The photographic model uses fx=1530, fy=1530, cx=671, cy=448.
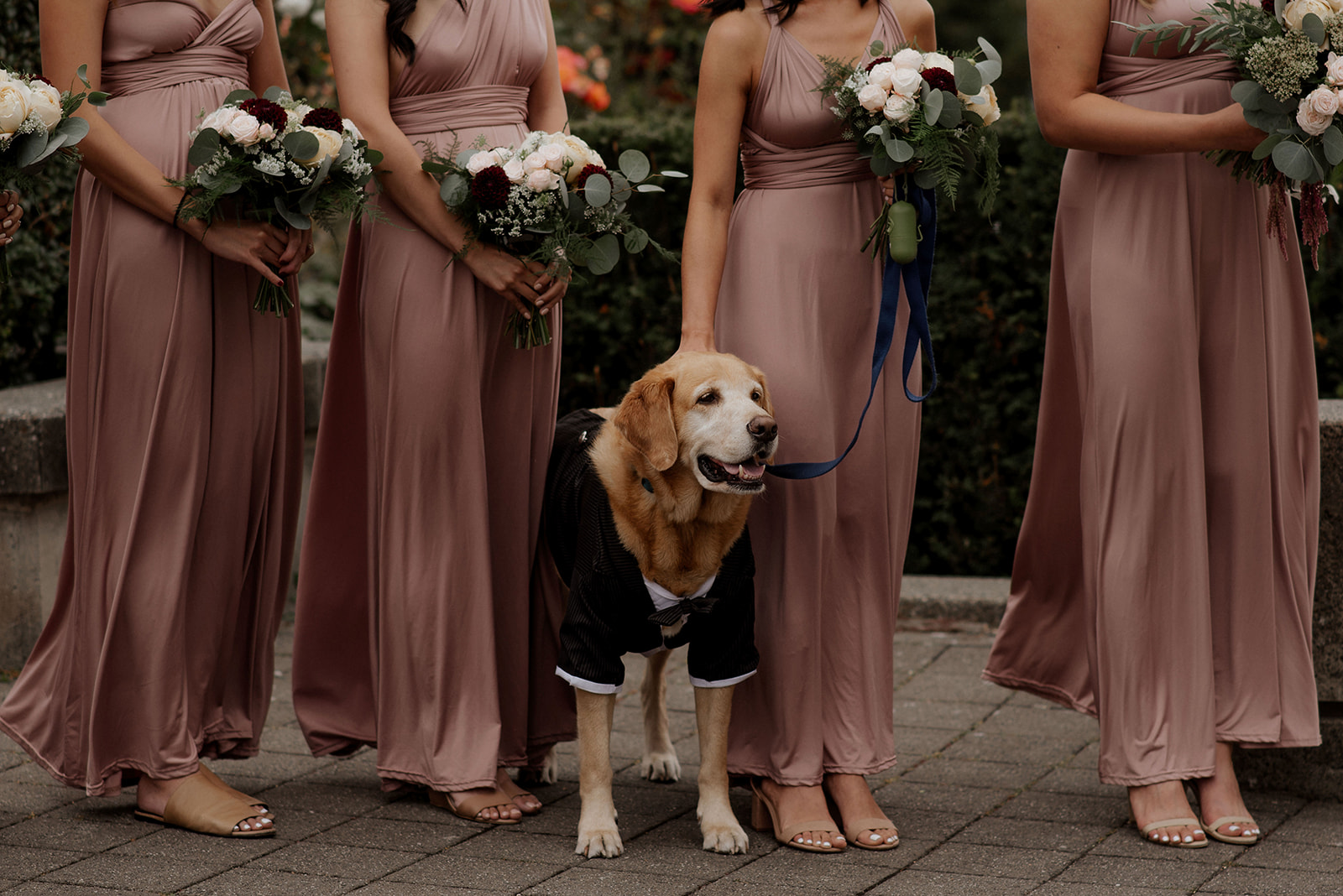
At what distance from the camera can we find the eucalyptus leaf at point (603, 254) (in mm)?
4363

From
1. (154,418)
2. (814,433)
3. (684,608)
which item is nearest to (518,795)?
(684,608)

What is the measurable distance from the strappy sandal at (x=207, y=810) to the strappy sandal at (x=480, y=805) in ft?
1.73

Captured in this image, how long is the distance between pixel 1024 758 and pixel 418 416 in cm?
237

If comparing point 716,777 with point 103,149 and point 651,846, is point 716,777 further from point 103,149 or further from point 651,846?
point 103,149

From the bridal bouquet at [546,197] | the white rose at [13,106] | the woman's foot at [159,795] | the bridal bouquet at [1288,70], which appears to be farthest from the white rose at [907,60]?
the woman's foot at [159,795]

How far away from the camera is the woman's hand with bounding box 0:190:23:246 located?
13.3 feet

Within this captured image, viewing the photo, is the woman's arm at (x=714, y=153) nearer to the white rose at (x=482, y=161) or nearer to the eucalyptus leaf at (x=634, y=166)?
the eucalyptus leaf at (x=634, y=166)

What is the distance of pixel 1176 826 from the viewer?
4250mm

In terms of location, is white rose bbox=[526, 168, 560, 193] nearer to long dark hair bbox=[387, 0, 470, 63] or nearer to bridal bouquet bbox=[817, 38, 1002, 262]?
long dark hair bbox=[387, 0, 470, 63]

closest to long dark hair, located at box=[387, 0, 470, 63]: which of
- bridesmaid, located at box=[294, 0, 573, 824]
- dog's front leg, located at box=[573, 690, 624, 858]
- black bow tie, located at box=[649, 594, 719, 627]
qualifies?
bridesmaid, located at box=[294, 0, 573, 824]

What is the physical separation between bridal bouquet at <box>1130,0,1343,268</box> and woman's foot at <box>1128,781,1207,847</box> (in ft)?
5.67

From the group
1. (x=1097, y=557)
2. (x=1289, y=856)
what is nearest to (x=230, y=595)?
(x=1097, y=557)

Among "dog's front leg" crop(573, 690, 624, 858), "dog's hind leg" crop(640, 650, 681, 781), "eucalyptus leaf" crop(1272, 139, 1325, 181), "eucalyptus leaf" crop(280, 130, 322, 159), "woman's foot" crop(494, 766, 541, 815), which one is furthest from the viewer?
"dog's hind leg" crop(640, 650, 681, 781)

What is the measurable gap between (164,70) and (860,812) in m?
2.89
